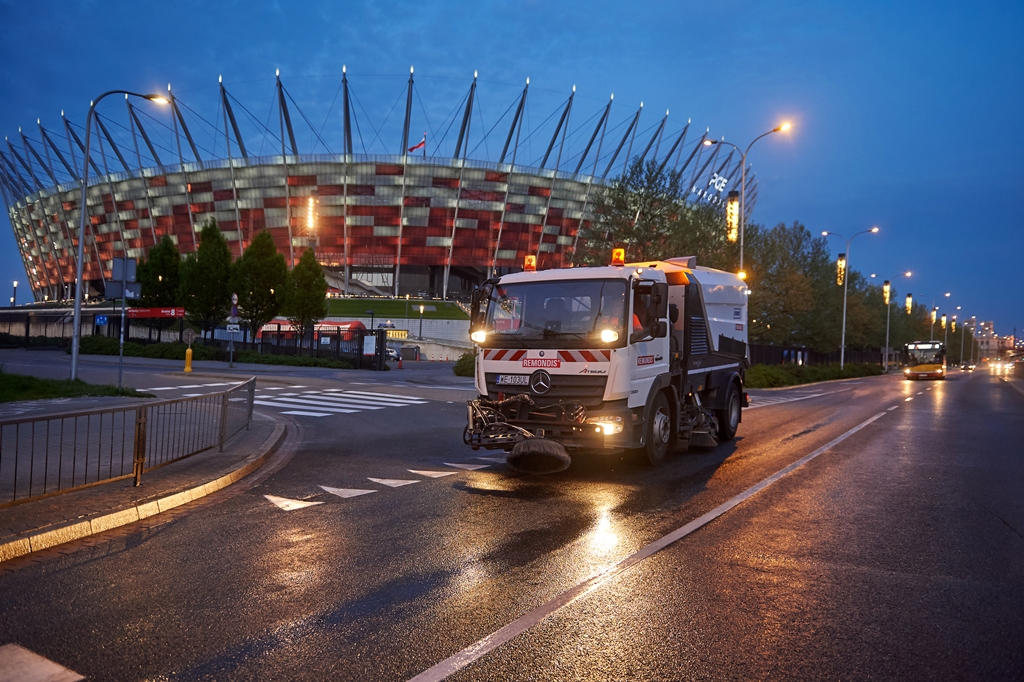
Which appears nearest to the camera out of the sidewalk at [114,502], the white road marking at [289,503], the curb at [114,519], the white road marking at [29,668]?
the white road marking at [29,668]

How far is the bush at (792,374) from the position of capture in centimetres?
3606

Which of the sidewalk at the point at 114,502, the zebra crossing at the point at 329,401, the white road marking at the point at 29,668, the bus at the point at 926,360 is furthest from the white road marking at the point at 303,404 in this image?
the bus at the point at 926,360

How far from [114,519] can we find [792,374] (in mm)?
38826

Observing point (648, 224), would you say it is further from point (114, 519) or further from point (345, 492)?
point (114, 519)

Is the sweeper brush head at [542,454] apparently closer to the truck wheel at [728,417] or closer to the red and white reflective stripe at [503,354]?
the red and white reflective stripe at [503,354]

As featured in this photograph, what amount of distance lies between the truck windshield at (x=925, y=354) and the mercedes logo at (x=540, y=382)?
54760 millimetres

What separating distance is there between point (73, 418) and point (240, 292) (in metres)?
41.5

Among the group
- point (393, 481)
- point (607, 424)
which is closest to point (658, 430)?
point (607, 424)

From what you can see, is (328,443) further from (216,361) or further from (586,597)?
(216,361)

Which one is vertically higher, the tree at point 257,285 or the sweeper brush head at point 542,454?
the tree at point 257,285

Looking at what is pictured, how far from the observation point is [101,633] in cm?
418

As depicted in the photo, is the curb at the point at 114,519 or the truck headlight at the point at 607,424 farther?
the truck headlight at the point at 607,424

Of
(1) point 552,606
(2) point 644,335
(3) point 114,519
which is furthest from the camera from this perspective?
(2) point 644,335

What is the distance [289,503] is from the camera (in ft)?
26.3
